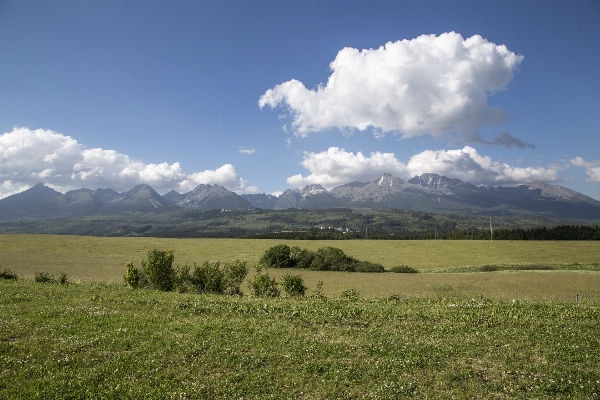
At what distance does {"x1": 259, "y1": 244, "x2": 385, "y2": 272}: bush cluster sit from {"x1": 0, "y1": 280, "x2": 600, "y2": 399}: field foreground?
57479 millimetres

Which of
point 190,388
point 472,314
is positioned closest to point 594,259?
point 472,314

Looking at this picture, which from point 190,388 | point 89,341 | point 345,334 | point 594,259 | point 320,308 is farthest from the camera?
point 594,259

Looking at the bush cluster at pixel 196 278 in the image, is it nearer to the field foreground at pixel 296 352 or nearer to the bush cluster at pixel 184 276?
the bush cluster at pixel 184 276

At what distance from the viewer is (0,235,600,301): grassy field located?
45.9 m

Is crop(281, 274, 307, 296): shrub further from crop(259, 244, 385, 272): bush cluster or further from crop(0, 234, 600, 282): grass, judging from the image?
crop(259, 244, 385, 272): bush cluster

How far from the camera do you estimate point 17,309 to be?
19.4 metres

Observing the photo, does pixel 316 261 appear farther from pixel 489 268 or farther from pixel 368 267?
pixel 489 268

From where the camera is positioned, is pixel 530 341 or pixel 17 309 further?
pixel 17 309

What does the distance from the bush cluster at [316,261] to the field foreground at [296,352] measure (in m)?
57.5

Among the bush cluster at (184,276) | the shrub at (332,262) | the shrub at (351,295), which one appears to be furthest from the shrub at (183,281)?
the shrub at (332,262)

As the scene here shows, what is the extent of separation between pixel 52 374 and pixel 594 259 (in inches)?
3976

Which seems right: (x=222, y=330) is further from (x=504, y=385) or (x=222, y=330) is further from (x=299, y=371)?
(x=504, y=385)

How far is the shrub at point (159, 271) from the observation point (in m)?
36.4

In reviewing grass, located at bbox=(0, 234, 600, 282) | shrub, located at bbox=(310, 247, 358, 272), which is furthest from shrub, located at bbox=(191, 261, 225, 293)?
shrub, located at bbox=(310, 247, 358, 272)
